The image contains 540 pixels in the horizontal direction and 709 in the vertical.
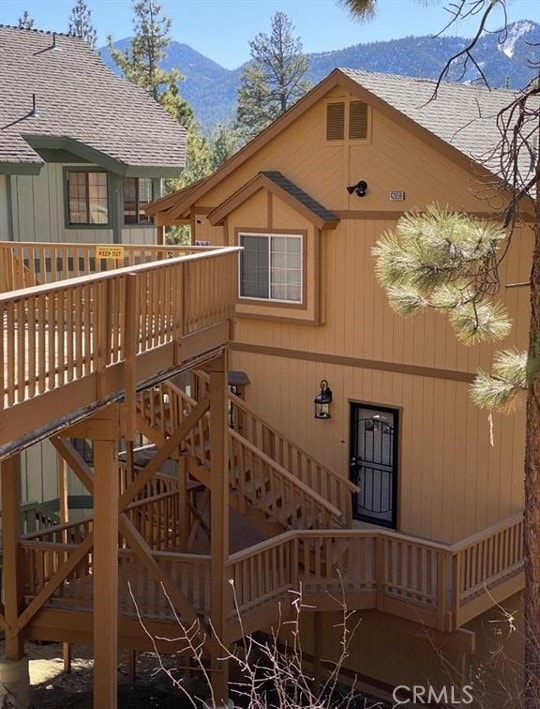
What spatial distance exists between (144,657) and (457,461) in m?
5.88

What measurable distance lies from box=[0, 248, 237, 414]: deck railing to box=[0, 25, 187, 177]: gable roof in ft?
24.8

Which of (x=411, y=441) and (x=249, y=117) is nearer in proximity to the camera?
(x=411, y=441)

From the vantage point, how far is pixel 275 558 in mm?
13117

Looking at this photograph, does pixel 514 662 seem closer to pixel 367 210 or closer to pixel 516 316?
pixel 516 316

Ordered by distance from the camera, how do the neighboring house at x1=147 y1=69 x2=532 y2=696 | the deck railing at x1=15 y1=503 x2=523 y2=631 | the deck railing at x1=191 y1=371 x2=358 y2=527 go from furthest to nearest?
the deck railing at x1=191 y1=371 x2=358 y2=527
the neighboring house at x1=147 y1=69 x2=532 y2=696
the deck railing at x1=15 y1=503 x2=523 y2=631

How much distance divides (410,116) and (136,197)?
8113 millimetres

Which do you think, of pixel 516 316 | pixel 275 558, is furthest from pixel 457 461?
pixel 275 558

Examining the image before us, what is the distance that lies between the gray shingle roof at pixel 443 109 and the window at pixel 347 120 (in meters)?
0.36

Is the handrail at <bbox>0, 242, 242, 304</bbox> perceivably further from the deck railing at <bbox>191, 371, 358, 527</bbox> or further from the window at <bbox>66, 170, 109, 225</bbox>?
the window at <bbox>66, 170, 109, 225</bbox>

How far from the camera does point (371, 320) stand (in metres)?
15.4

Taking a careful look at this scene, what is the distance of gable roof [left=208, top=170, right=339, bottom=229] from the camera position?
50.9 feet

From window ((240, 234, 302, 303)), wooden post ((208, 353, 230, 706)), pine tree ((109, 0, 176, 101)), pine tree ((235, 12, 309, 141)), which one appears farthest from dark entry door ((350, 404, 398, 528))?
pine tree ((235, 12, 309, 141))

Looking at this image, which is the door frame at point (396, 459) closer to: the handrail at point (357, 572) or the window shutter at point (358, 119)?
the handrail at point (357, 572)

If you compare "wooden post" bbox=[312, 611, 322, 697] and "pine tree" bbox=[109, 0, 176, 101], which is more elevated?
"pine tree" bbox=[109, 0, 176, 101]
